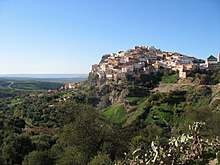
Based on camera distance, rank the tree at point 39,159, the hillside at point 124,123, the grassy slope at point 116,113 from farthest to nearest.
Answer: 1. the grassy slope at point 116,113
2. the tree at point 39,159
3. the hillside at point 124,123

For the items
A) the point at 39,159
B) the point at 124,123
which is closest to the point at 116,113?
the point at 124,123

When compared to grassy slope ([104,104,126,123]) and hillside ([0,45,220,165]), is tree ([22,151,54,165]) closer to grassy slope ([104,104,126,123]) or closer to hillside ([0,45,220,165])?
hillside ([0,45,220,165])

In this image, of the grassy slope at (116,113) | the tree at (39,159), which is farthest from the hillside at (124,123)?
the grassy slope at (116,113)

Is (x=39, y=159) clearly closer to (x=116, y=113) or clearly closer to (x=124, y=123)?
(x=124, y=123)

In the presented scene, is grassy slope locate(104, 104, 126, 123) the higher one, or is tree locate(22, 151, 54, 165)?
tree locate(22, 151, 54, 165)

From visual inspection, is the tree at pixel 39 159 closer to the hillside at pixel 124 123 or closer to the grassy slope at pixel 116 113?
the hillside at pixel 124 123

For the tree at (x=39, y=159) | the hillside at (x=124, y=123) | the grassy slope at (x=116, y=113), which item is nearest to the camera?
the hillside at (x=124, y=123)

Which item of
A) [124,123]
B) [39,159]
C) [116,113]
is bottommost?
[124,123]

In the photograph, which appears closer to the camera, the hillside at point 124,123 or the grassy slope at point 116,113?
the hillside at point 124,123

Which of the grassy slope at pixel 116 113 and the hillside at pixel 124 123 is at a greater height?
the hillside at pixel 124 123

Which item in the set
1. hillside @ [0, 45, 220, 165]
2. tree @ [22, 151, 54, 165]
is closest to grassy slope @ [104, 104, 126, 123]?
hillside @ [0, 45, 220, 165]

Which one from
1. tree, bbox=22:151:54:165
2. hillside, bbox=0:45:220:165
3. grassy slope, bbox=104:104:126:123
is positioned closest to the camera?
hillside, bbox=0:45:220:165

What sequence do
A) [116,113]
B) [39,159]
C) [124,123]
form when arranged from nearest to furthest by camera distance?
1. [39,159]
2. [124,123]
3. [116,113]

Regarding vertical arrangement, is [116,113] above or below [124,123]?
above
